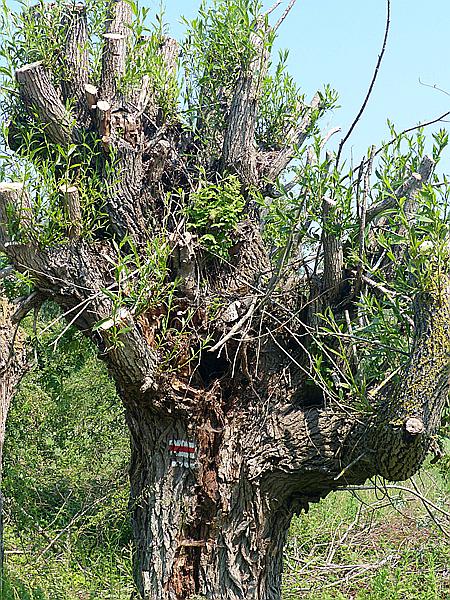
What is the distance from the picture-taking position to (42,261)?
4.01 m

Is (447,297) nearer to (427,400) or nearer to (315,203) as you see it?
(427,400)

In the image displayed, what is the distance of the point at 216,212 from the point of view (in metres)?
4.11

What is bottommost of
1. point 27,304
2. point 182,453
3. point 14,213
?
point 182,453

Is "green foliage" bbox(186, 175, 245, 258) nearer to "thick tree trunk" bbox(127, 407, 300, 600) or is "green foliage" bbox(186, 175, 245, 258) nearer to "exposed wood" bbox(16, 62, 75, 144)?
"exposed wood" bbox(16, 62, 75, 144)

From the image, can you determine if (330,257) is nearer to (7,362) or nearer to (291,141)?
(291,141)

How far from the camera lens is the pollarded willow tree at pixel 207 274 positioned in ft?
12.7

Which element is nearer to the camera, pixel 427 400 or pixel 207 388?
pixel 427 400

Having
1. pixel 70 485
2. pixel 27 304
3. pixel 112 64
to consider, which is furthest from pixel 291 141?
pixel 70 485

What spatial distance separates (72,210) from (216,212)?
0.85m

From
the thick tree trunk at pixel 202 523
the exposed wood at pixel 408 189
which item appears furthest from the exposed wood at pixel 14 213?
the exposed wood at pixel 408 189

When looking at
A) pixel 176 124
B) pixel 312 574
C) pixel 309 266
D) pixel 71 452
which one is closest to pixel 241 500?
pixel 309 266

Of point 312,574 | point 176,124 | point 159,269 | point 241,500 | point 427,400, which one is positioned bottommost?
point 312,574

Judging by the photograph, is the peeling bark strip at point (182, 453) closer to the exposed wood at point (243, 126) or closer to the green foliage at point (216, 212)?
the green foliage at point (216, 212)

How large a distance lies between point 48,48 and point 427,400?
309cm
